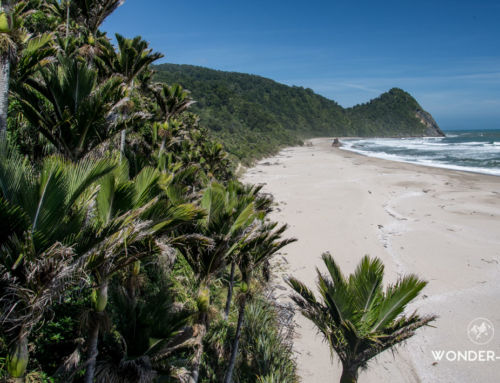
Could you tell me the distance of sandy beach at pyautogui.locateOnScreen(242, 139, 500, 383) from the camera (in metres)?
8.01

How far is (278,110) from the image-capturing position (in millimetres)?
132500

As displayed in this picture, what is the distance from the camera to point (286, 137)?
291ft

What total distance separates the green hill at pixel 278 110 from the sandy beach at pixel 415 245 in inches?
1301

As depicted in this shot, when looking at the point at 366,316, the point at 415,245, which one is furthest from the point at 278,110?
the point at 366,316

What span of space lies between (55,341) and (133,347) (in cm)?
249

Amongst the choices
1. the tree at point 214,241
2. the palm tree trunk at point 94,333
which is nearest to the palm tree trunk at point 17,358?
the palm tree trunk at point 94,333

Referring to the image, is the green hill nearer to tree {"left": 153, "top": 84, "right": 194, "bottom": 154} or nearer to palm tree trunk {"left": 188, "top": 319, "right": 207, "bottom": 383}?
tree {"left": 153, "top": 84, "right": 194, "bottom": 154}

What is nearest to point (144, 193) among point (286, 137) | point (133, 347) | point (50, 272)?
point (50, 272)

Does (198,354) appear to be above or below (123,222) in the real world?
below

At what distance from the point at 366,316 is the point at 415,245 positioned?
40.6 ft

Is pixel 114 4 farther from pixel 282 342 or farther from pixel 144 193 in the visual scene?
pixel 282 342

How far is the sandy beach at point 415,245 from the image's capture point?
8008 mm

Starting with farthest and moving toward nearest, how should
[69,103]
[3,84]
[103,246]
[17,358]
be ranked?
1. [69,103]
2. [3,84]
3. [103,246]
4. [17,358]

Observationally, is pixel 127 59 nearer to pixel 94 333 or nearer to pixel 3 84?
pixel 3 84
